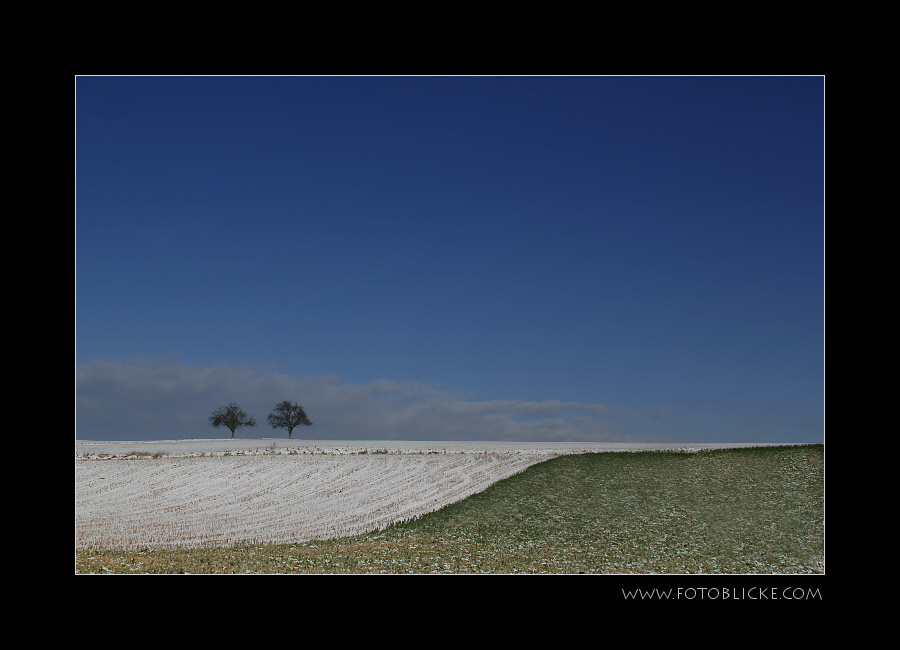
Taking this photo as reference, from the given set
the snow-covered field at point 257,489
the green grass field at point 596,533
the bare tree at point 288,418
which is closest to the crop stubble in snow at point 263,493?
the snow-covered field at point 257,489

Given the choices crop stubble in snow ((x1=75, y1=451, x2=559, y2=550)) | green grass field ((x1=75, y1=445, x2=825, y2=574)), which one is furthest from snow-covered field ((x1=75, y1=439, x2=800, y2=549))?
green grass field ((x1=75, y1=445, x2=825, y2=574))

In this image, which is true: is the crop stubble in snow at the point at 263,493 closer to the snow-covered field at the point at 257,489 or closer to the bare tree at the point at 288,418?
the snow-covered field at the point at 257,489

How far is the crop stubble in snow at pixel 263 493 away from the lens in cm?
2584

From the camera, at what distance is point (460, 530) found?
26938mm

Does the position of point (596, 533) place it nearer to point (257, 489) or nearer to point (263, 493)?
point (263, 493)

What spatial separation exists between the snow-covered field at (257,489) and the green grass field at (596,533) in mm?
2369

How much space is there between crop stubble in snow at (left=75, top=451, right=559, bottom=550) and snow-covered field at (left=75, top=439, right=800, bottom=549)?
0.20 feet

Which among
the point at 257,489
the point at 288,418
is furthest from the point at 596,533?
the point at 288,418

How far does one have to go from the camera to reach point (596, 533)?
2595cm

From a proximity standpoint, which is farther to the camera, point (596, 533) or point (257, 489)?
point (257, 489)

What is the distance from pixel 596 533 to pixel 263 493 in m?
22.3

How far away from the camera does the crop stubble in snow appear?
1017 inches
